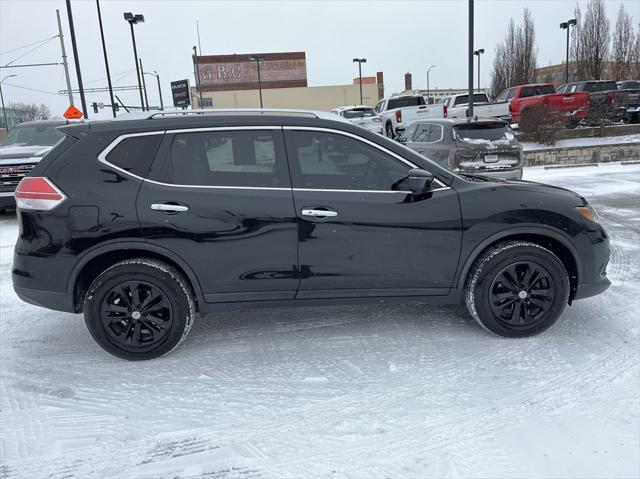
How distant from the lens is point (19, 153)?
9.73 meters

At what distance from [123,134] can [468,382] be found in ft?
→ 9.81

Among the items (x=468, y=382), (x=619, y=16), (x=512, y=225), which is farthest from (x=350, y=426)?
(x=619, y=16)

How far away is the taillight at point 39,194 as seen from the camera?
3.56 m

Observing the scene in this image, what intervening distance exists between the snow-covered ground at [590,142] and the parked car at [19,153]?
14185 mm

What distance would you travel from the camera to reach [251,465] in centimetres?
260

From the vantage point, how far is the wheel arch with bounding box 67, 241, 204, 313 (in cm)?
357

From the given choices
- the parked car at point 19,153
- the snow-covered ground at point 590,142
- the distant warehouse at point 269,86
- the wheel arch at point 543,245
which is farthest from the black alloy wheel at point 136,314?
the distant warehouse at point 269,86

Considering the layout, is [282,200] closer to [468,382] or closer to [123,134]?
[123,134]

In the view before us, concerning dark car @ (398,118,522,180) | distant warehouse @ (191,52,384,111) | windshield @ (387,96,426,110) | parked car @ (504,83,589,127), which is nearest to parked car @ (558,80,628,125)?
parked car @ (504,83,589,127)

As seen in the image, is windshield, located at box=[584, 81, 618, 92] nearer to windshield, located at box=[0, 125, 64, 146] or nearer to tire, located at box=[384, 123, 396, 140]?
tire, located at box=[384, 123, 396, 140]

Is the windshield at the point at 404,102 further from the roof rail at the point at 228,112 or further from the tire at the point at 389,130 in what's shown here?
the roof rail at the point at 228,112

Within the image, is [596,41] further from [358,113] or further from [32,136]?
[32,136]

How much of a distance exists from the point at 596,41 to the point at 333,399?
39798 mm

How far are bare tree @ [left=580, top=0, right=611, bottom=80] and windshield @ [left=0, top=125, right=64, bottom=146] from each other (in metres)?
35.1
